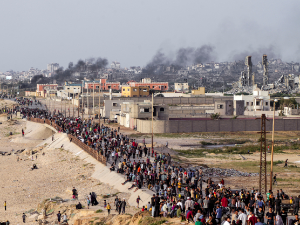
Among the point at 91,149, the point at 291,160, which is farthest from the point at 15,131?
the point at 291,160

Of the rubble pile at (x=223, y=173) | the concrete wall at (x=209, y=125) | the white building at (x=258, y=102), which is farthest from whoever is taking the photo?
the white building at (x=258, y=102)

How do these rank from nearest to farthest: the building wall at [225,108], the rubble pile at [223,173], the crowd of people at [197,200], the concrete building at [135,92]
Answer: the crowd of people at [197,200], the rubble pile at [223,173], the building wall at [225,108], the concrete building at [135,92]

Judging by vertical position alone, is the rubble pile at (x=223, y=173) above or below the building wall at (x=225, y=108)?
below

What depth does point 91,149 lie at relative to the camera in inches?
1622

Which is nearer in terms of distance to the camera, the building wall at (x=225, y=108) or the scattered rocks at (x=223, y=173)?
the scattered rocks at (x=223, y=173)

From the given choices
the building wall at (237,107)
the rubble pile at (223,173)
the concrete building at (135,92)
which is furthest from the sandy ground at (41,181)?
the concrete building at (135,92)

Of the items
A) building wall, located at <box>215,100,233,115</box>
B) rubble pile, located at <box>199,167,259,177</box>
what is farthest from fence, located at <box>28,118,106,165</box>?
building wall, located at <box>215,100,233,115</box>

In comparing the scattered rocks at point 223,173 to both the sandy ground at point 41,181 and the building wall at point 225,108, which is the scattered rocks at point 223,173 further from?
the building wall at point 225,108

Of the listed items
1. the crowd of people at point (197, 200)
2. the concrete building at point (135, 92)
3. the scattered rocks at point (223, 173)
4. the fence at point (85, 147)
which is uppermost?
the concrete building at point (135, 92)

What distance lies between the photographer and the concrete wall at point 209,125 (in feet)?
208

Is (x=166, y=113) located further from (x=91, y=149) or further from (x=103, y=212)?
(x=103, y=212)

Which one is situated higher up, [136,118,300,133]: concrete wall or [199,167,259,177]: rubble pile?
[136,118,300,133]: concrete wall

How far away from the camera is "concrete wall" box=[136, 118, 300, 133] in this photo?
6331 centimetres

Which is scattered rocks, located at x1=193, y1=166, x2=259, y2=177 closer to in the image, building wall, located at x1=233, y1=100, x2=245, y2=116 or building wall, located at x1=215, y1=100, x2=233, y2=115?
building wall, located at x1=215, y1=100, x2=233, y2=115
